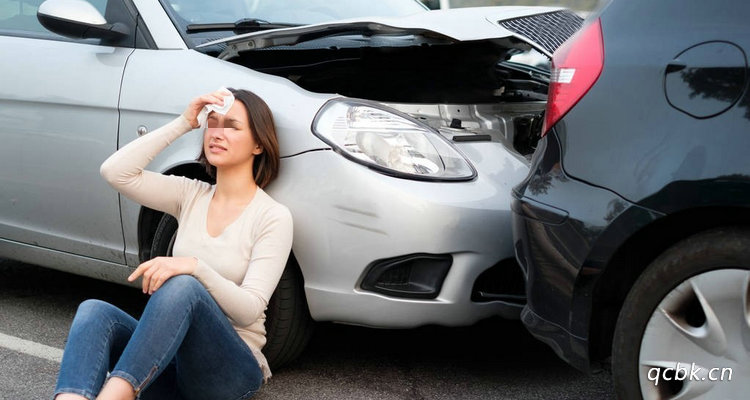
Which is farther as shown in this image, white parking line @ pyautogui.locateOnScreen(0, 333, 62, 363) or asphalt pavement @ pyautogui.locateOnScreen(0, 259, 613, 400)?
white parking line @ pyautogui.locateOnScreen(0, 333, 62, 363)

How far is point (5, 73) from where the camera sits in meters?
4.08

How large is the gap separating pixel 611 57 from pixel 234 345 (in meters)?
1.31

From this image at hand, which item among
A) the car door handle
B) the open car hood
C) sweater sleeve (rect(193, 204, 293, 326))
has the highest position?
the car door handle

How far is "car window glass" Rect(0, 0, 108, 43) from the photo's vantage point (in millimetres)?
4125

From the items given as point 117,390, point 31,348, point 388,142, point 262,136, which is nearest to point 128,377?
point 117,390

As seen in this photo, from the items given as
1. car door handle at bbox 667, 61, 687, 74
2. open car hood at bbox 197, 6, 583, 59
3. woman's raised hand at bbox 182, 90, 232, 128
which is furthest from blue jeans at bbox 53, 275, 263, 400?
car door handle at bbox 667, 61, 687, 74

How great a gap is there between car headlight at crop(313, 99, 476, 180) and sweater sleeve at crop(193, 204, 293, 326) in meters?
0.29

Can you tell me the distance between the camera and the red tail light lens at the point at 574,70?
2.63m

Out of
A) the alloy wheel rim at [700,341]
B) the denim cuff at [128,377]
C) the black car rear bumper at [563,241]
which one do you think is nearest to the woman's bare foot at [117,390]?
the denim cuff at [128,377]

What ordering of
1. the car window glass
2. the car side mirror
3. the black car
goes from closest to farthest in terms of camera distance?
1. the black car
2. the car side mirror
3. the car window glass

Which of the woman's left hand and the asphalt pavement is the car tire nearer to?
the asphalt pavement

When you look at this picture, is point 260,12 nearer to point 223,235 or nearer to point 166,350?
point 223,235

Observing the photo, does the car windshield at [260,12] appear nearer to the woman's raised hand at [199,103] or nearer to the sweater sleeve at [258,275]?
the woman's raised hand at [199,103]

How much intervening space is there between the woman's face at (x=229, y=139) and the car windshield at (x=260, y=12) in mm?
606
